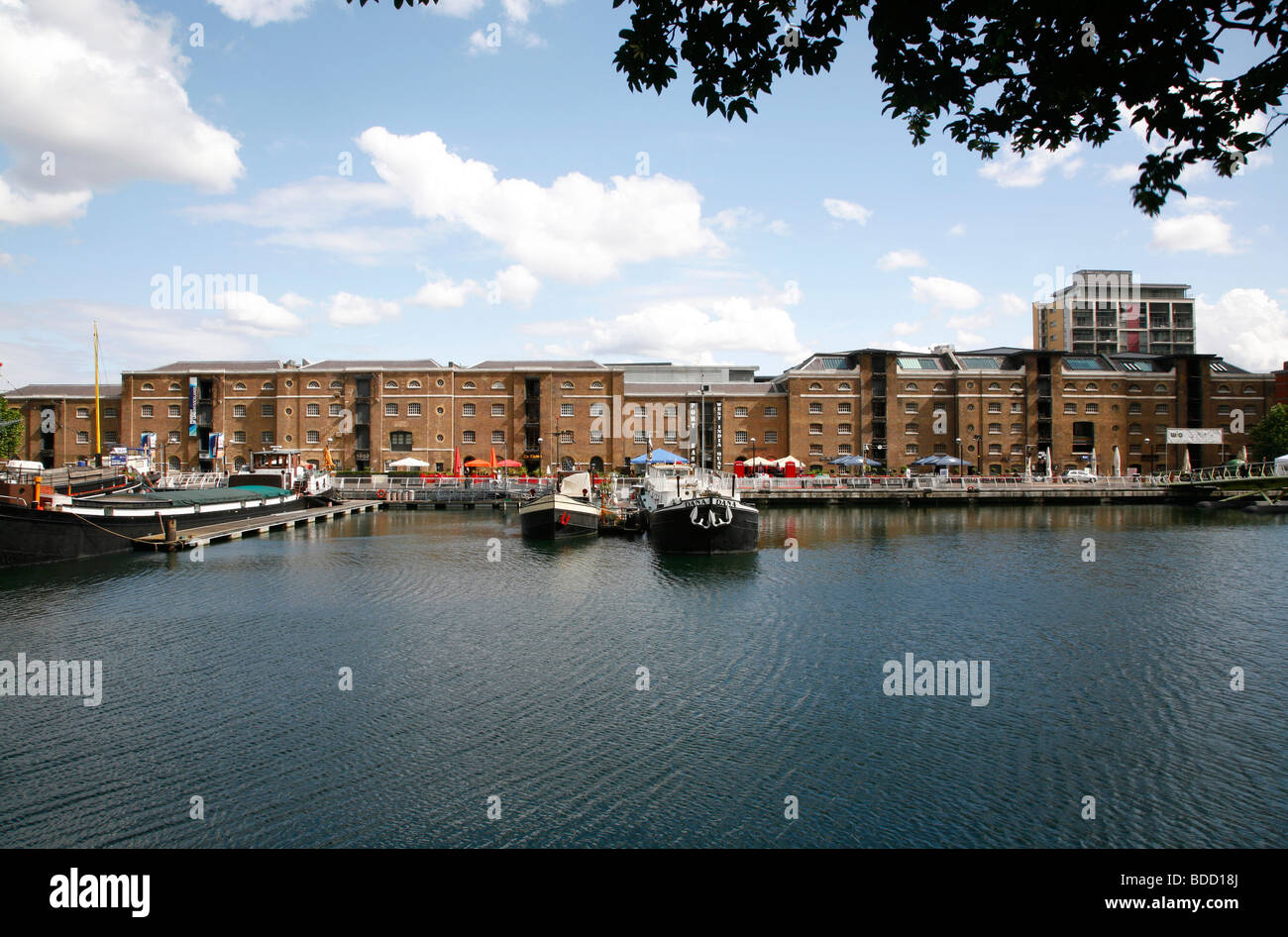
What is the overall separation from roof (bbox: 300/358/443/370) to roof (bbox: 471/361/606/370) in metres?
4.56

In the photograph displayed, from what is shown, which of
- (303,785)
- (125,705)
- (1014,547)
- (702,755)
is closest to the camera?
(303,785)

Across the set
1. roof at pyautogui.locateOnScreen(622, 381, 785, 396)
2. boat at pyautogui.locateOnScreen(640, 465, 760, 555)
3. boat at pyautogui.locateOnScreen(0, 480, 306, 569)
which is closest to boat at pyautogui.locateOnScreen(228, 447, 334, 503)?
boat at pyautogui.locateOnScreen(0, 480, 306, 569)

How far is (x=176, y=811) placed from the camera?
420 inches

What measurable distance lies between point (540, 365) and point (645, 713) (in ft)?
215

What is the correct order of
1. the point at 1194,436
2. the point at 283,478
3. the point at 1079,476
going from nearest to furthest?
the point at 283,478 < the point at 1079,476 < the point at 1194,436

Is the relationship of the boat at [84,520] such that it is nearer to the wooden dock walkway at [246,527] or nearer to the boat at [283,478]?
the wooden dock walkway at [246,527]

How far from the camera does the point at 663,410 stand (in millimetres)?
78250

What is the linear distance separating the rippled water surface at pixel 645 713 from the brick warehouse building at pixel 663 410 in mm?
48261

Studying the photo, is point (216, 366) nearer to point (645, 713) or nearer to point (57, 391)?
point (57, 391)

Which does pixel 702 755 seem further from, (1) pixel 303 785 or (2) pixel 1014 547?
(2) pixel 1014 547

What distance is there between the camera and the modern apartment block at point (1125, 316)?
12875cm

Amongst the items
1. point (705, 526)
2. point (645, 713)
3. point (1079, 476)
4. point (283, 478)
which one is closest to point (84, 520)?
point (283, 478)
